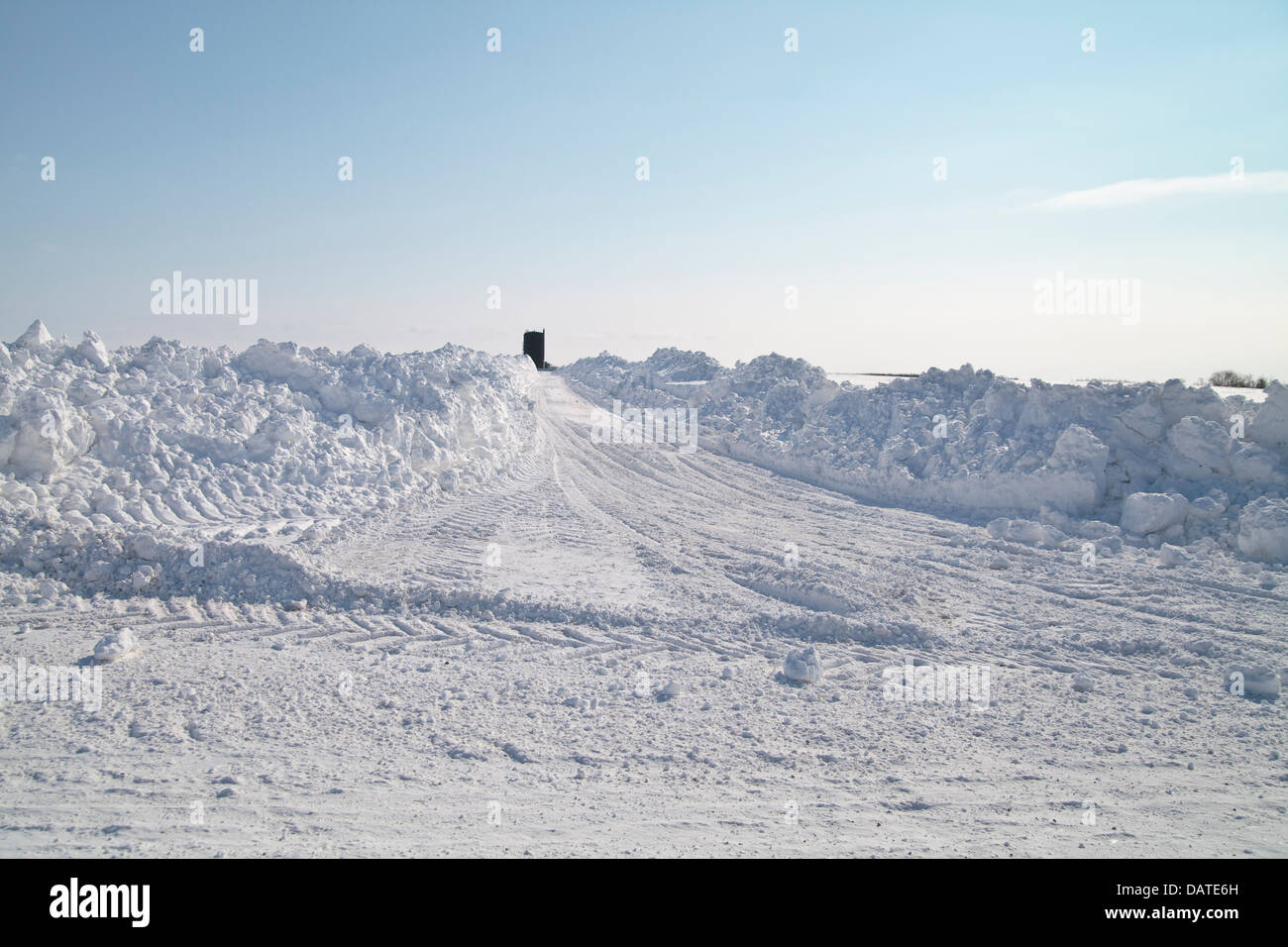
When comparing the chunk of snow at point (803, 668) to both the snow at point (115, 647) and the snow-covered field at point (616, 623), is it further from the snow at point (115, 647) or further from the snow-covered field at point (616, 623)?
the snow at point (115, 647)

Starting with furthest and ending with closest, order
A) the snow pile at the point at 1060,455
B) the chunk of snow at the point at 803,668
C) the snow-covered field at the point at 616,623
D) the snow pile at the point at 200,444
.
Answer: the snow pile at the point at 1060,455
the snow pile at the point at 200,444
the chunk of snow at the point at 803,668
the snow-covered field at the point at 616,623

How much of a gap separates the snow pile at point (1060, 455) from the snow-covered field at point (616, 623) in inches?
2.2

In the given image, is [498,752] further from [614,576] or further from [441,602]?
[614,576]

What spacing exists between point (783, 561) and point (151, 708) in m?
5.61

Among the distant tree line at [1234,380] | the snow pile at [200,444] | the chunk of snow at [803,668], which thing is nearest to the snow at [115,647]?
the snow pile at [200,444]

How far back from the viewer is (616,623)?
6262 mm

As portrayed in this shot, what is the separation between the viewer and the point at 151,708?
15.2ft

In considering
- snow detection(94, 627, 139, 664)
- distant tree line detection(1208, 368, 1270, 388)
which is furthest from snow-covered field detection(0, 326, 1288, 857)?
distant tree line detection(1208, 368, 1270, 388)

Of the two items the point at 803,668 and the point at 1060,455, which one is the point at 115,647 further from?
the point at 1060,455

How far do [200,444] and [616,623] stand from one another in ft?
19.5

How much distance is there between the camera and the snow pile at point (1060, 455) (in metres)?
8.69

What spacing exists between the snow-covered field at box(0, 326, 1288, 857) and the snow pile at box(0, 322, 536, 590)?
0.15 ft
